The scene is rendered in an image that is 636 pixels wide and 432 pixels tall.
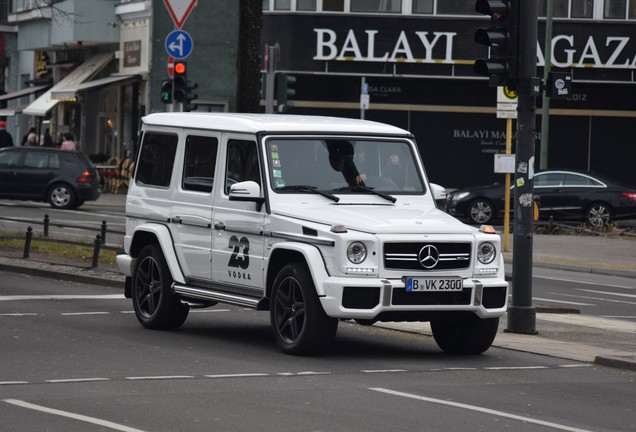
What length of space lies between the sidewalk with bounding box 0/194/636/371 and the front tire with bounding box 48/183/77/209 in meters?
12.0

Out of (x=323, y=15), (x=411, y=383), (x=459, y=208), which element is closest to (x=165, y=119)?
(x=411, y=383)

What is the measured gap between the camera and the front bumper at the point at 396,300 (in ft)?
39.7

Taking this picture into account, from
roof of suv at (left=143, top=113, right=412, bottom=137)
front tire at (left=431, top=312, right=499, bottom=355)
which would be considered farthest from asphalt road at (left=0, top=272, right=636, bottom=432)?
roof of suv at (left=143, top=113, right=412, bottom=137)

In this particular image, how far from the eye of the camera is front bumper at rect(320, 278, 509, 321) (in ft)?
39.7

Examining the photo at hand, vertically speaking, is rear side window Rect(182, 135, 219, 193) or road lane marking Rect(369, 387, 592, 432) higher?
rear side window Rect(182, 135, 219, 193)

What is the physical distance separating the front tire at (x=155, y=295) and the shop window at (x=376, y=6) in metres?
30.5

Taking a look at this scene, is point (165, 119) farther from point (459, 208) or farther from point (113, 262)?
point (459, 208)

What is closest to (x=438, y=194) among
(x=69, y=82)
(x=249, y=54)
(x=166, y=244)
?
(x=166, y=244)

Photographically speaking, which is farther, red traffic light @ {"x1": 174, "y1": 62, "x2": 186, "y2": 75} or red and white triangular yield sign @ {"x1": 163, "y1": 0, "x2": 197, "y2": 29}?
red traffic light @ {"x1": 174, "y1": 62, "x2": 186, "y2": 75}

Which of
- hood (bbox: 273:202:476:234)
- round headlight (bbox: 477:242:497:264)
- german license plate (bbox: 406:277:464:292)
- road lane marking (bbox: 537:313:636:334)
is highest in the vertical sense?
hood (bbox: 273:202:476:234)

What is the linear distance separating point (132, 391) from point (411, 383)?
6.86ft

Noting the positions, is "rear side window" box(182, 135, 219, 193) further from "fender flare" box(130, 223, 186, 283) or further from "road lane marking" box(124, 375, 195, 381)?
"road lane marking" box(124, 375, 195, 381)

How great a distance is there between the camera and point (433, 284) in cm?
1236

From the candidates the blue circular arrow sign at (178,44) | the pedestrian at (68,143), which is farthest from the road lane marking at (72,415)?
the pedestrian at (68,143)
